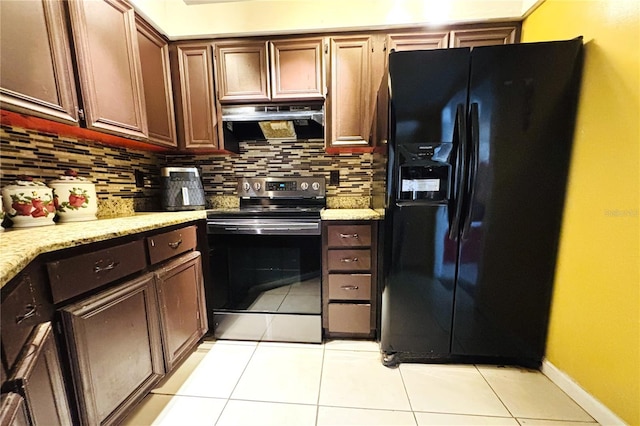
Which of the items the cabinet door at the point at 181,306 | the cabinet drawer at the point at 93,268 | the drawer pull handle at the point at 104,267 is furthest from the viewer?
the cabinet door at the point at 181,306

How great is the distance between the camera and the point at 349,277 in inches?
63.3

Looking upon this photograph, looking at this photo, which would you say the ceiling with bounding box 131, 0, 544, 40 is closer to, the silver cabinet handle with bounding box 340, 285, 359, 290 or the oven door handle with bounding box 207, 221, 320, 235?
the oven door handle with bounding box 207, 221, 320, 235

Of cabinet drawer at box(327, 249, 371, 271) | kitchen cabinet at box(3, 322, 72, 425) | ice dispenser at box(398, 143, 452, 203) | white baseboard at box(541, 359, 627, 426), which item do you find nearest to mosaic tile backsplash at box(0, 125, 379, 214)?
ice dispenser at box(398, 143, 452, 203)

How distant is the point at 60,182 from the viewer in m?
1.23

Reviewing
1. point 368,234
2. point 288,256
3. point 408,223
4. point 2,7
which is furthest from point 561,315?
point 2,7

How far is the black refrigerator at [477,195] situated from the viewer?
120 cm

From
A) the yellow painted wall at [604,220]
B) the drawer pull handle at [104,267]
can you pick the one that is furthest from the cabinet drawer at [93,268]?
the yellow painted wall at [604,220]

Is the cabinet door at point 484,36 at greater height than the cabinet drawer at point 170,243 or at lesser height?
greater

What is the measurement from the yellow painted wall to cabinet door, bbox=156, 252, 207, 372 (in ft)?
6.85

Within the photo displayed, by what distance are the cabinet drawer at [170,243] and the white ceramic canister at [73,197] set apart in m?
0.45

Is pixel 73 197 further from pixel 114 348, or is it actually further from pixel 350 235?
pixel 350 235

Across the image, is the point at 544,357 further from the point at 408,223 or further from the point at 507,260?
the point at 408,223

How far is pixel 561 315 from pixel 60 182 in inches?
106

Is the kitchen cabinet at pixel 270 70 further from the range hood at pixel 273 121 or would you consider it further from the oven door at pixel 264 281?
the oven door at pixel 264 281
